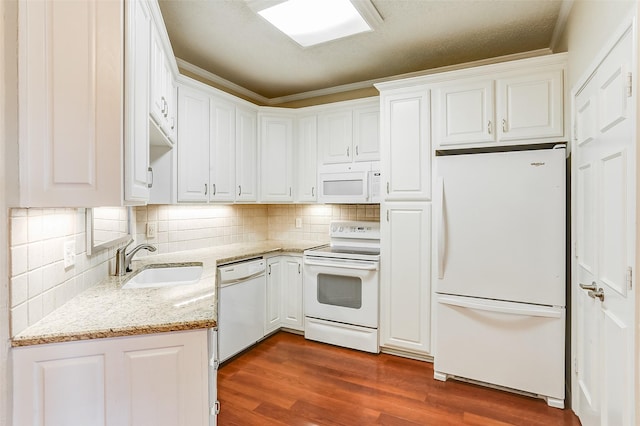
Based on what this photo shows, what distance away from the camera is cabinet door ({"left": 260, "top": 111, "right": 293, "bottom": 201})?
11.6 ft

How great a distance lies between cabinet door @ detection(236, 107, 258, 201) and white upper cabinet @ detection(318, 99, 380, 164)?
70cm

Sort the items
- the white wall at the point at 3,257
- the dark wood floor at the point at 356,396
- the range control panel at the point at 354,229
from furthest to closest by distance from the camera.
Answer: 1. the range control panel at the point at 354,229
2. the dark wood floor at the point at 356,396
3. the white wall at the point at 3,257

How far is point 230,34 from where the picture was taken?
2572 millimetres

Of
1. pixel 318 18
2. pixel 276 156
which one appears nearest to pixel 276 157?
pixel 276 156

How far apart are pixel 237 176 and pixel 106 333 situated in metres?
2.19

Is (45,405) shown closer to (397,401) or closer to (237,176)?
(397,401)

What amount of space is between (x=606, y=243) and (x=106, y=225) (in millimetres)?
2692

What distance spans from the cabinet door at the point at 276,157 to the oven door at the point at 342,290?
837 millimetres

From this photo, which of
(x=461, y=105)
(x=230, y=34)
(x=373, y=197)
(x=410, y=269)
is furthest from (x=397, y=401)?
(x=230, y=34)

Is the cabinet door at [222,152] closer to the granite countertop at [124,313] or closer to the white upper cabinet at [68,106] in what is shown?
the granite countertop at [124,313]

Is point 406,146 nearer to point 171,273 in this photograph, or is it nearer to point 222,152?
point 222,152

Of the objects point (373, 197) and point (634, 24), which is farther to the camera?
point (373, 197)

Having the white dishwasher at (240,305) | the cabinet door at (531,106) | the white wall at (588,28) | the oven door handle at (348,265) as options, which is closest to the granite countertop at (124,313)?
the white dishwasher at (240,305)

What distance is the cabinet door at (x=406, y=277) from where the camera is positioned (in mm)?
2723
